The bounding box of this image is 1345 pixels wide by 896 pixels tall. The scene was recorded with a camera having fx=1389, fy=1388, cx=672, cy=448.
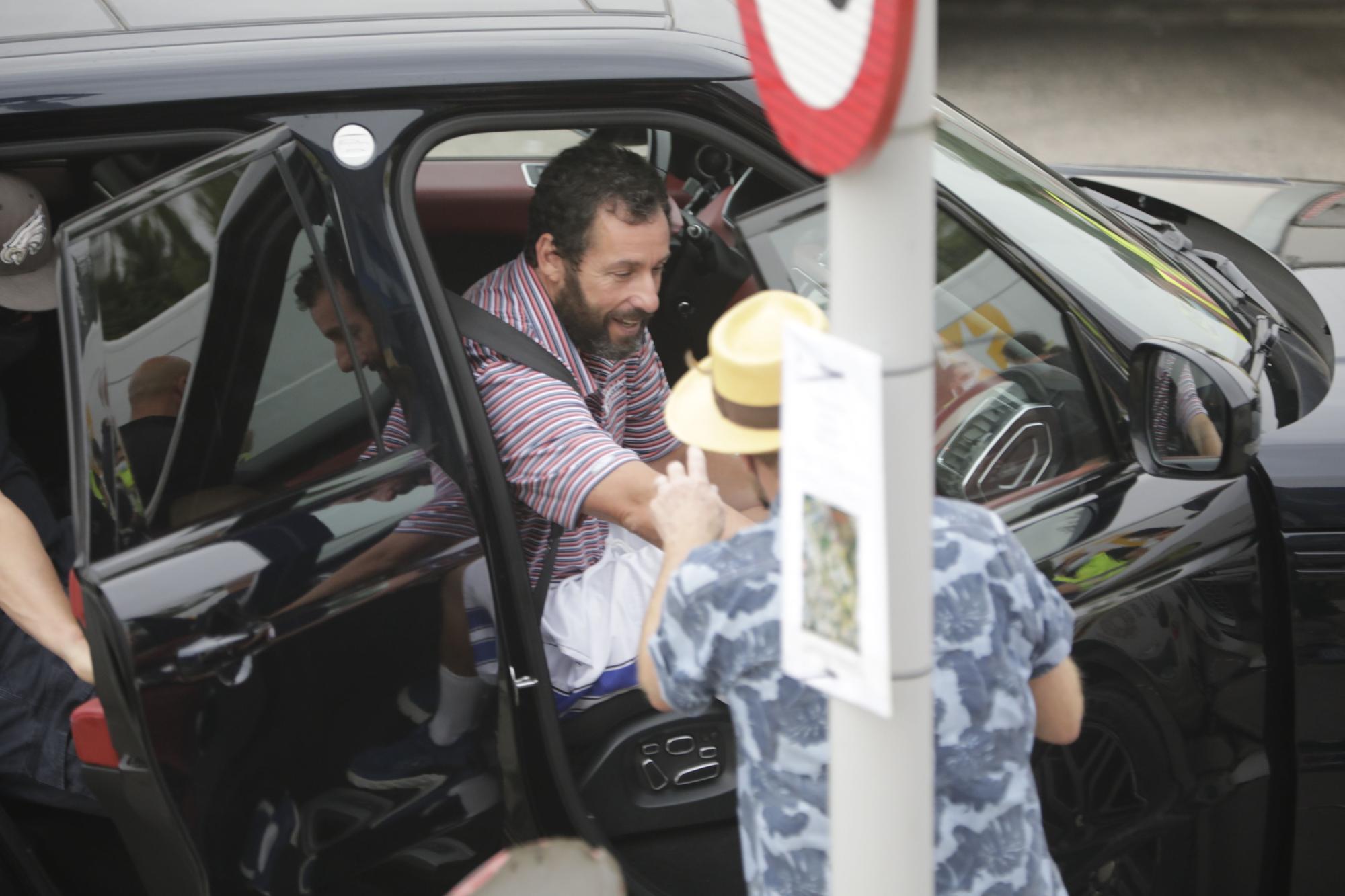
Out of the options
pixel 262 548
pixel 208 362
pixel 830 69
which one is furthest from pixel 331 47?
pixel 830 69

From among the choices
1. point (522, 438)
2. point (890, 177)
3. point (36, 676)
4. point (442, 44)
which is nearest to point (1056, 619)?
point (890, 177)

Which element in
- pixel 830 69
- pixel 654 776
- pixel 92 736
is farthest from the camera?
pixel 654 776

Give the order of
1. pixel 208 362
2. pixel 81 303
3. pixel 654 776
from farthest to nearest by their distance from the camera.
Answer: pixel 654 776, pixel 208 362, pixel 81 303

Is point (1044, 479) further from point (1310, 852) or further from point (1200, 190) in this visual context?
point (1200, 190)

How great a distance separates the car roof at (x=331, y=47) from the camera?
1809 mm

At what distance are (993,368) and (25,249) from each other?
1580mm

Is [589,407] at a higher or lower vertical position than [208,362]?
lower

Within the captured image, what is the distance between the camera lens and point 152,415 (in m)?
1.75

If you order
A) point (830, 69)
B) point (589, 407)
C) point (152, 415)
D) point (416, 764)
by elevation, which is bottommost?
point (416, 764)

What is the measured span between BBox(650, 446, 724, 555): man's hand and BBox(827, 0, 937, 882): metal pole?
0.37m

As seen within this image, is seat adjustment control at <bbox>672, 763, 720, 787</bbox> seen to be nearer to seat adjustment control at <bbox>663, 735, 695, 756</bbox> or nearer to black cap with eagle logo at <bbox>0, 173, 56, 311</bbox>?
seat adjustment control at <bbox>663, 735, 695, 756</bbox>

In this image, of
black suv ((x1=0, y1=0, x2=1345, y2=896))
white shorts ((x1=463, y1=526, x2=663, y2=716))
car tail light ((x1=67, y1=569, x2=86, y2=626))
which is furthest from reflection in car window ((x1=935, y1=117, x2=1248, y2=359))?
car tail light ((x1=67, y1=569, x2=86, y2=626))

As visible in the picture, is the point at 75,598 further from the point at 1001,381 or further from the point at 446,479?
the point at 1001,381

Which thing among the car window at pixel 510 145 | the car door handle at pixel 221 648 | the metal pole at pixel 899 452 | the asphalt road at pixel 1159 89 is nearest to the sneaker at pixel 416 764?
the car door handle at pixel 221 648
